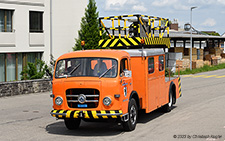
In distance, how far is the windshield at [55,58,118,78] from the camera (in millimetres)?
11102

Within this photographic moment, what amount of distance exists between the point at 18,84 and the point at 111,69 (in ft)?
39.3

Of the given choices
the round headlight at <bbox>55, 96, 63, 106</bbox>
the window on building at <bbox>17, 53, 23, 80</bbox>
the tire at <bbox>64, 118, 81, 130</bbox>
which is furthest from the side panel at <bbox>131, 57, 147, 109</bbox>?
the window on building at <bbox>17, 53, 23, 80</bbox>

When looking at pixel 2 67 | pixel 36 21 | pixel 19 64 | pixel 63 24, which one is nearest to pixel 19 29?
pixel 36 21

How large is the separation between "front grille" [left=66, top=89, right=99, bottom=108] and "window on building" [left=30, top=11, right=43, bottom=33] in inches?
797

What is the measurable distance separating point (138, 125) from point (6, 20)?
1873 cm

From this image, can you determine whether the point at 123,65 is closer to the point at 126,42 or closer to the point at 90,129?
the point at 90,129

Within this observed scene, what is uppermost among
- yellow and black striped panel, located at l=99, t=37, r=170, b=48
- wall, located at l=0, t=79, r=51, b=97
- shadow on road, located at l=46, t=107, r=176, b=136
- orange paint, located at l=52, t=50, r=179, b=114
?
yellow and black striped panel, located at l=99, t=37, r=170, b=48

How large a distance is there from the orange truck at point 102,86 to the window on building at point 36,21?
19020 mm

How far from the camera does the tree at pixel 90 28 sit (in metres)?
33.4

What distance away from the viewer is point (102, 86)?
10695 mm

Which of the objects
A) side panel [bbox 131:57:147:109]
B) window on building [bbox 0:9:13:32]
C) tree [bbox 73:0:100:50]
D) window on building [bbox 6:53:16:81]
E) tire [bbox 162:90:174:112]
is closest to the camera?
side panel [bbox 131:57:147:109]

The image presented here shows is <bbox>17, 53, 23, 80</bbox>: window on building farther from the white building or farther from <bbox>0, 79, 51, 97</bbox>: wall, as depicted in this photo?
<bbox>0, 79, 51, 97</bbox>: wall

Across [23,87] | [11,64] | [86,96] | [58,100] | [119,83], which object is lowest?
[23,87]

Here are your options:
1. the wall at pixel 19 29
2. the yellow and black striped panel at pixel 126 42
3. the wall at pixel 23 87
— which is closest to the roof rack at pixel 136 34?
the yellow and black striped panel at pixel 126 42
